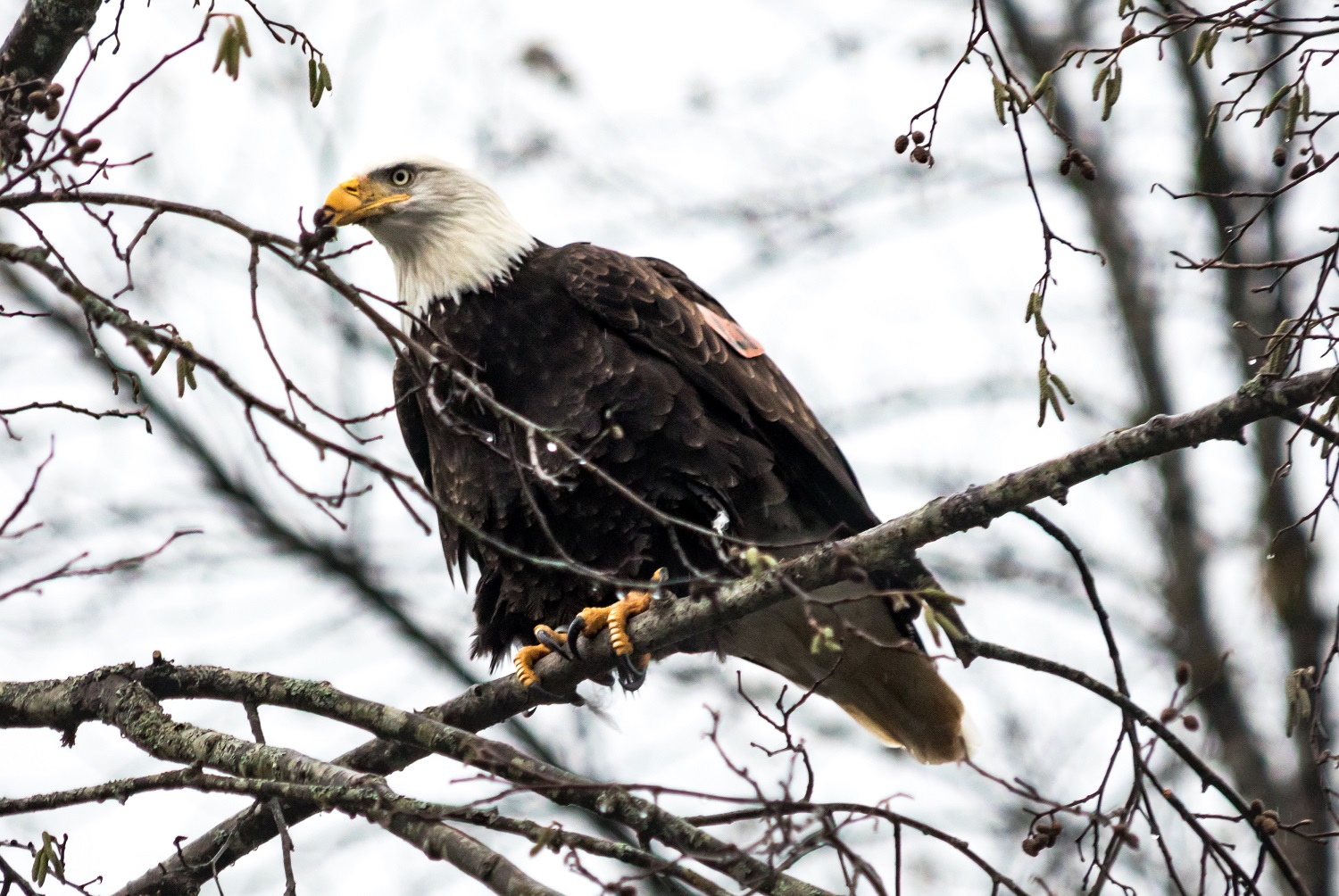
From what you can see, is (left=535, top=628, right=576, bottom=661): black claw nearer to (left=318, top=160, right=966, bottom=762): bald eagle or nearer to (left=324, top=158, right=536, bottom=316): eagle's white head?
(left=318, top=160, right=966, bottom=762): bald eagle

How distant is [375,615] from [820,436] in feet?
14.0

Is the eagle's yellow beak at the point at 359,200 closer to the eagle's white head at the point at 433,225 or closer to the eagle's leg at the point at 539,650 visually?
the eagle's white head at the point at 433,225

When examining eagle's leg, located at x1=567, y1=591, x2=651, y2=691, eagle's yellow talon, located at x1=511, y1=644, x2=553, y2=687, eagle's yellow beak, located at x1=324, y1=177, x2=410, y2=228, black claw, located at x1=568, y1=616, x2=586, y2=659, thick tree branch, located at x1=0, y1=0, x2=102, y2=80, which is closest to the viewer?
thick tree branch, located at x1=0, y1=0, x2=102, y2=80

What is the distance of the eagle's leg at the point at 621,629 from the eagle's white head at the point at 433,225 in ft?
4.06

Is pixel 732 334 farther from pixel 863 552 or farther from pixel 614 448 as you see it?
pixel 863 552

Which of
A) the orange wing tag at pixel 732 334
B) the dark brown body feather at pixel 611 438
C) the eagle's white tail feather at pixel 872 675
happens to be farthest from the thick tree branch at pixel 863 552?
the orange wing tag at pixel 732 334

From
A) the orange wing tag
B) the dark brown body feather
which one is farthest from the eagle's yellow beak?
the orange wing tag

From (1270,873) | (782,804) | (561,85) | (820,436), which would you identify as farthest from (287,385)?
(1270,873)

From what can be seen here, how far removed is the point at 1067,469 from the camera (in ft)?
8.63

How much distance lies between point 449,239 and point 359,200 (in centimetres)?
35

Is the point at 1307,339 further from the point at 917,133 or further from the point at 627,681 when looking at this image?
the point at 627,681

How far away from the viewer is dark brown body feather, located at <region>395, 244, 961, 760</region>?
424cm

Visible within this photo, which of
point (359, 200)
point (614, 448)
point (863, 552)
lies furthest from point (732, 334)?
point (863, 552)

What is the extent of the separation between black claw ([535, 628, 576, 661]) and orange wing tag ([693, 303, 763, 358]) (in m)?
1.10
